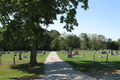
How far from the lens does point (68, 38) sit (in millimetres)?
57500

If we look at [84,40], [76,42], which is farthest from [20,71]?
[84,40]

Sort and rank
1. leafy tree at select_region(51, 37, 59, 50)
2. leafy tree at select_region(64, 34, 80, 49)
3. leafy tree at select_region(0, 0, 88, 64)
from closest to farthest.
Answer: leafy tree at select_region(0, 0, 88, 64) < leafy tree at select_region(64, 34, 80, 49) < leafy tree at select_region(51, 37, 59, 50)

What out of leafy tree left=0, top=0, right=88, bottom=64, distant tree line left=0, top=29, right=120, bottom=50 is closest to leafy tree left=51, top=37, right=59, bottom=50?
distant tree line left=0, top=29, right=120, bottom=50

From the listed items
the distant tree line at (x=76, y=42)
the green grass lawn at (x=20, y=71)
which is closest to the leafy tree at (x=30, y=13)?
the green grass lawn at (x=20, y=71)

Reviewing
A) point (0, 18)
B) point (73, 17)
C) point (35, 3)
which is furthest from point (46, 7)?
point (0, 18)

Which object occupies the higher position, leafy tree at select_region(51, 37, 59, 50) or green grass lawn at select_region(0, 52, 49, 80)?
leafy tree at select_region(51, 37, 59, 50)

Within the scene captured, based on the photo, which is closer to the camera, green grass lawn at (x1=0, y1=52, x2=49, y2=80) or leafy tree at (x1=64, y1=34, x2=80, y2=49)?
green grass lawn at (x1=0, y1=52, x2=49, y2=80)

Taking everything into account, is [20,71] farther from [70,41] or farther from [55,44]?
[55,44]

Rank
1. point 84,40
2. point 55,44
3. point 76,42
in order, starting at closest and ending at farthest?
point 76,42, point 55,44, point 84,40

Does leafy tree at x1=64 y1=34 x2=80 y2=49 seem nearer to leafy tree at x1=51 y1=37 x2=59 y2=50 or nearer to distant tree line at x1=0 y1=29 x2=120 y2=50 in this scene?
distant tree line at x1=0 y1=29 x2=120 y2=50

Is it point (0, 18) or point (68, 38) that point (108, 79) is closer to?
point (0, 18)

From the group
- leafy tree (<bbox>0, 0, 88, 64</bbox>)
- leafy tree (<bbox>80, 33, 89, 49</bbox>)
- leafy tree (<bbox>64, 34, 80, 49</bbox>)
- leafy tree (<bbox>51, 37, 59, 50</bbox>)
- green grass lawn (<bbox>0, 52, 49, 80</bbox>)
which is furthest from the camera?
leafy tree (<bbox>51, 37, 59, 50</bbox>)

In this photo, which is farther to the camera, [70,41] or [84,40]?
[84,40]

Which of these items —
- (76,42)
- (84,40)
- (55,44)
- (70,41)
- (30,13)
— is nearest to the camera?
(30,13)
